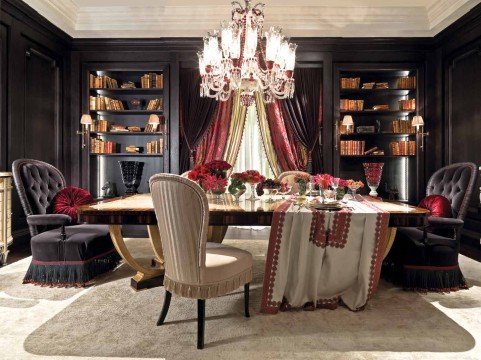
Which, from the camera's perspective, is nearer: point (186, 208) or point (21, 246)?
point (186, 208)

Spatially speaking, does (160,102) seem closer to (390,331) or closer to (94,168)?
(94,168)

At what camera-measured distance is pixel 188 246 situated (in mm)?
2016

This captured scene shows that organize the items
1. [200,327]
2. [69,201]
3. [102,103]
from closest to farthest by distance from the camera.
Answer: [200,327] < [69,201] < [102,103]

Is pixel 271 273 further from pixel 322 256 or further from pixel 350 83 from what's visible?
pixel 350 83

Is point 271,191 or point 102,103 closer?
point 271,191

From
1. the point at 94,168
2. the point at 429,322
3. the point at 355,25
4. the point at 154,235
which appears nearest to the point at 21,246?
the point at 94,168

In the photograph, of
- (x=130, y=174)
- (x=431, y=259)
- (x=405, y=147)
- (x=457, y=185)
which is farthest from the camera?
(x=405, y=147)

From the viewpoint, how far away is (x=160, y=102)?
5676 millimetres

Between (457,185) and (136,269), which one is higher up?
(457,185)

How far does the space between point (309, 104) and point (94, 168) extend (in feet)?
11.5

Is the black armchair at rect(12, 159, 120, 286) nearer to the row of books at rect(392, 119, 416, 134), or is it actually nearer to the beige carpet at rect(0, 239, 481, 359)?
the beige carpet at rect(0, 239, 481, 359)

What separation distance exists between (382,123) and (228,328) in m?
4.67

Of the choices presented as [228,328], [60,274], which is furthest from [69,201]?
[228,328]

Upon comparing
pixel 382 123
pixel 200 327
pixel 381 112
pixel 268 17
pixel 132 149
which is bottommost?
pixel 200 327
